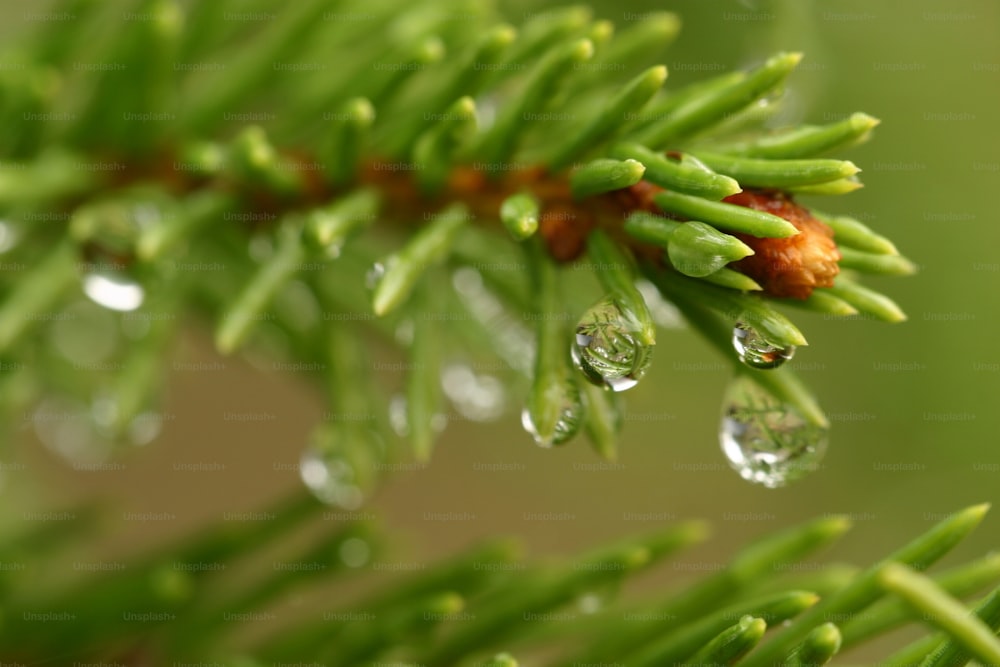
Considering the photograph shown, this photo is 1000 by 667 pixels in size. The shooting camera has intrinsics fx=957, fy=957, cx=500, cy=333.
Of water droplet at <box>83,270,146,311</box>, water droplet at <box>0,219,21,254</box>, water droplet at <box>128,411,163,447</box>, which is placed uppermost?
water droplet at <box>0,219,21,254</box>

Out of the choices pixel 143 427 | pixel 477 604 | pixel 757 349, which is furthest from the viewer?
pixel 143 427

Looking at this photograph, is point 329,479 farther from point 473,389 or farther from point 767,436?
point 767,436

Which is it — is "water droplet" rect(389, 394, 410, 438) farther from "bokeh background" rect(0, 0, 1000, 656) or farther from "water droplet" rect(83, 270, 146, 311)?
"water droplet" rect(83, 270, 146, 311)

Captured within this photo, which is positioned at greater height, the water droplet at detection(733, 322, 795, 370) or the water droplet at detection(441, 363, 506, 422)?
the water droplet at detection(441, 363, 506, 422)

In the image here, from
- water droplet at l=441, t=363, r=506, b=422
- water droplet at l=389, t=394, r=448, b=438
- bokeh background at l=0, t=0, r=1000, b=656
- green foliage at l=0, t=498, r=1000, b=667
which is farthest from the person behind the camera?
bokeh background at l=0, t=0, r=1000, b=656

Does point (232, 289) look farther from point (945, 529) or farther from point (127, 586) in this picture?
point (945, 529)

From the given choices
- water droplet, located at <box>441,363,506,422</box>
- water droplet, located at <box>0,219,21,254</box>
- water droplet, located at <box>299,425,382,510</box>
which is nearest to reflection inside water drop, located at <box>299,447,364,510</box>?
water droplet, located at <box>299,425,382,510</box>

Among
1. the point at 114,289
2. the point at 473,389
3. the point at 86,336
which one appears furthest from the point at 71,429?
the point at 473,389

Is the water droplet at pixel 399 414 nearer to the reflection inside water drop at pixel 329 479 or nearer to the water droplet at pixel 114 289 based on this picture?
the reflection inside water drop at pixel 329 479
